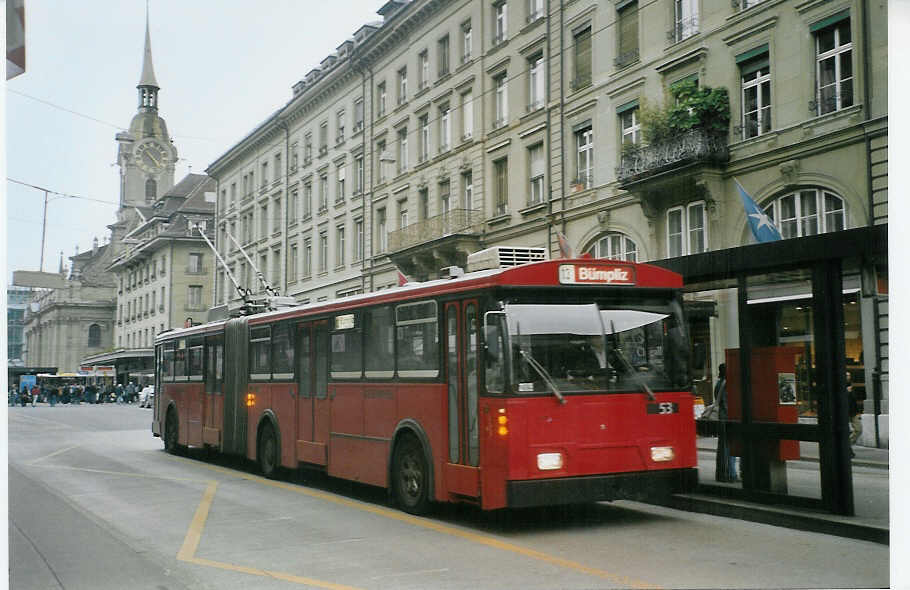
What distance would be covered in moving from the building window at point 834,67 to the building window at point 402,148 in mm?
6240

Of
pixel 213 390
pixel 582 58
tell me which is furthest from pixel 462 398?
pixel 582 58

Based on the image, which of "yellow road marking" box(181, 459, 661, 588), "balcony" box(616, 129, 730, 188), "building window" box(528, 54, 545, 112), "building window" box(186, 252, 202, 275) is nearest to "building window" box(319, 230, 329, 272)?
"building window" box(186, 252, 202, 275)

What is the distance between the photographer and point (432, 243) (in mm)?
14438

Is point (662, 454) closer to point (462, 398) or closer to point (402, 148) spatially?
point (462, 398)

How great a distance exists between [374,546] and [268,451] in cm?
685

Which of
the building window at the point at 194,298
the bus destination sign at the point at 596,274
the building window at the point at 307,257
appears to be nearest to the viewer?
the bus destination sign at the point at 596,274

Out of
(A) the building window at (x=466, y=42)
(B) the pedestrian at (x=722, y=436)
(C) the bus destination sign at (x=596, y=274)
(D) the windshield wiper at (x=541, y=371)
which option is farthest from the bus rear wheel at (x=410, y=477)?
(A) the building window at (x=466, y=42)

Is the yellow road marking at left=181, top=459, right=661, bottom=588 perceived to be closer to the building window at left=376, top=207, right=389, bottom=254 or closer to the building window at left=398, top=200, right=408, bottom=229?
the building window at left=376, top=207, right=389, bottom=254

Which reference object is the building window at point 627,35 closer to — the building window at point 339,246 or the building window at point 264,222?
the building window at point 339,246

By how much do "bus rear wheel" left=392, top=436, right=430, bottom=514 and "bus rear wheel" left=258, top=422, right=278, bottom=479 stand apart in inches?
173

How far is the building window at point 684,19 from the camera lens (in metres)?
16.8

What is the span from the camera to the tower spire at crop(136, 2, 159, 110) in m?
9.48

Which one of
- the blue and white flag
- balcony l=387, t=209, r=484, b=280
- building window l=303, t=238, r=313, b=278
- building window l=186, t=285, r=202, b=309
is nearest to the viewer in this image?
balcony l=387, t=209, r=484, b=280

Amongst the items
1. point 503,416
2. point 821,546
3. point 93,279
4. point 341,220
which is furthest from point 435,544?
point 341,220
